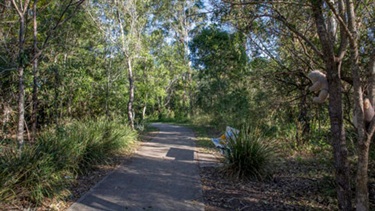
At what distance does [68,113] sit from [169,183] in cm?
720

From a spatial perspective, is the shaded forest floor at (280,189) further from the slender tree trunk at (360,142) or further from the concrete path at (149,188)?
the slender tree trunk at (360,142)

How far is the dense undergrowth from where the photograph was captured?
4805 millimetres

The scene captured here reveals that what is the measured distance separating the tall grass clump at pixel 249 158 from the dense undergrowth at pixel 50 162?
134 inches

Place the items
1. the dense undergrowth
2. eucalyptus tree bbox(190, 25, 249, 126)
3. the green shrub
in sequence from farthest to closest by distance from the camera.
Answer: eucalyptus tree bbox(190, 25, 249, 126) < the dense undergrowth < the green shrub

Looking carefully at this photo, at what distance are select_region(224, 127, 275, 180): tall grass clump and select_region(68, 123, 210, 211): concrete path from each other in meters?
0.88

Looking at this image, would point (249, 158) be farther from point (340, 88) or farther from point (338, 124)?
point (340, 88)

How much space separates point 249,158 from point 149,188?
231 centimetres

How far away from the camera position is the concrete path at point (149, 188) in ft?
17.0

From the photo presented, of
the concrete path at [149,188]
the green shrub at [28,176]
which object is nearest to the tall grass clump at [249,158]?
the concrete path at [149,188]

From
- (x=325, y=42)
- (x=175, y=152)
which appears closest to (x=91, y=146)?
(x=175, y=152)

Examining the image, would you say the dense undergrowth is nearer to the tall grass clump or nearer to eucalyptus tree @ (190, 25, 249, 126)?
the tall grass clump

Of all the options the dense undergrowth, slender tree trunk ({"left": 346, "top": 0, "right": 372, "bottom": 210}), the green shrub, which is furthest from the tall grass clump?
the green shrub

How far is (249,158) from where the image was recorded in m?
6.82

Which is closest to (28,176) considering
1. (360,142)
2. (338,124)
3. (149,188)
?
(149,188)
